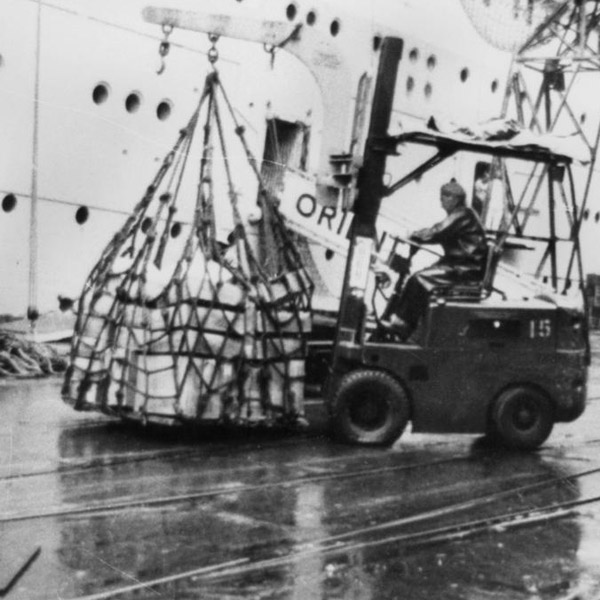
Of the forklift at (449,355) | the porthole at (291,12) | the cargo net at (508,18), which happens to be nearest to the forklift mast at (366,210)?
the forklift at (449,355)

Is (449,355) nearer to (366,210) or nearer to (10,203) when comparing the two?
(366,210)

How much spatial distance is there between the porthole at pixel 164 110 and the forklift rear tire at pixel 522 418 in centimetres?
746

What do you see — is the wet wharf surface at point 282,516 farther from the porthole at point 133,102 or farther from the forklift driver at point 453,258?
the porthole at point 133,102

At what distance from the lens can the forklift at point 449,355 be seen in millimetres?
7539

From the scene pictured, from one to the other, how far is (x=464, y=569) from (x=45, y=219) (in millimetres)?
8603

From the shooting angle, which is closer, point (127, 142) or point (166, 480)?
point (166, 480)

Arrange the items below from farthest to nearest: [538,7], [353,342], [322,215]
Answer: [538,7] < [322,215] < [353,342]

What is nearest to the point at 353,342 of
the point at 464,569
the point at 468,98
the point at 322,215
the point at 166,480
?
the point at 166,480

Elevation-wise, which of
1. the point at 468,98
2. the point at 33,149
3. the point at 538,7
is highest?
the point at 538,7

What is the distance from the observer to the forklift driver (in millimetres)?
7617

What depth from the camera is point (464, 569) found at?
4641 mm

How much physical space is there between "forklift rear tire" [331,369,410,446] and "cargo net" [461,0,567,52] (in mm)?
12058

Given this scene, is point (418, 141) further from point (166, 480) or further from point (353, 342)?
point (166, 480)

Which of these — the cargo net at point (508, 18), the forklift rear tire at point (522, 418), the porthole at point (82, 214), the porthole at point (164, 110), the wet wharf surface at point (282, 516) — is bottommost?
the wet wharf surface at point (282, 516)
